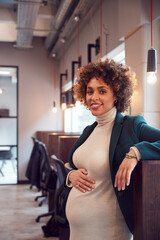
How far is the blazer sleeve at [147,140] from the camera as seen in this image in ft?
4.05

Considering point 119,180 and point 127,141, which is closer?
point 119,180

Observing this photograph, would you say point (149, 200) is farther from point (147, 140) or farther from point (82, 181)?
point (82, 181)

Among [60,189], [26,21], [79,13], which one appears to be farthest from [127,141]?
[26,21]

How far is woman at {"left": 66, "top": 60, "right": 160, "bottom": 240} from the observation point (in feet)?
4.46

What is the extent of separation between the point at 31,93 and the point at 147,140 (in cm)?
650

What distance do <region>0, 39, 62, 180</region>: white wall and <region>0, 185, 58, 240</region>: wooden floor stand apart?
1.26m

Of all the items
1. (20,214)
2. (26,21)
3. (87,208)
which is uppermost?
(26,21)

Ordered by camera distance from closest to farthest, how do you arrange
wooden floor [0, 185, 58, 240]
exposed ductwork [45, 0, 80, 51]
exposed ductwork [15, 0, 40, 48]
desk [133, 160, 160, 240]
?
desk [133, 160, 160, 240], wooden floor [0, 185, 58, 240], exposed ductwork [45, 0, 80, 51], exposed ductwork [15, 0, 40, 48]

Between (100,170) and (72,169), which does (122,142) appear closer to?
(100,170)

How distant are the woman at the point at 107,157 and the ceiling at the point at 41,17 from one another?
271 centimetres

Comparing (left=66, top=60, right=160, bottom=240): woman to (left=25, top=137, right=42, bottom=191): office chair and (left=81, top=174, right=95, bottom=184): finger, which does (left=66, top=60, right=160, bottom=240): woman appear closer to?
(left=81, top=174, right=95, bottom=184): finger

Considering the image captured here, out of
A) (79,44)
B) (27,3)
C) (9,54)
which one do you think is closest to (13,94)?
(9,54)

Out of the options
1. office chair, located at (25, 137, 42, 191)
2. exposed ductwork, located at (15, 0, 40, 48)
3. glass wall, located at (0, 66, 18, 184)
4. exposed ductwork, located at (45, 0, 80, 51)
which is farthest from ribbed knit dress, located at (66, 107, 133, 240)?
glass wall, located at (0, 66, 18, 184)

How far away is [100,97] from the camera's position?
1.56m
